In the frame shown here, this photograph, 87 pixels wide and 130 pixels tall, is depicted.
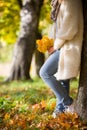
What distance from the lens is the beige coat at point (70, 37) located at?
7.14m

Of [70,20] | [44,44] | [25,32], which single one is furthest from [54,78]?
[25,32]

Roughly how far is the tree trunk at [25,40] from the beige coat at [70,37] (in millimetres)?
11529

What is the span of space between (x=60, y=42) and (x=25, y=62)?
11.7 metres

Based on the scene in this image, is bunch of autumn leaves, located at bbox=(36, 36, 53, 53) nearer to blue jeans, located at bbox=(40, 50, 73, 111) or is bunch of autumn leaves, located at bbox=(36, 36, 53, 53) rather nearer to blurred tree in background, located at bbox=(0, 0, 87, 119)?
blue jeans, located at bbox=(40, 50, 73, 111)

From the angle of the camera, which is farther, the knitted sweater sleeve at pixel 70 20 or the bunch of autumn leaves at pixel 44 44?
the bunch of autumn leaves at pixel 44 44

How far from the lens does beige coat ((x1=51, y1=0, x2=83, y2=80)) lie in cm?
714

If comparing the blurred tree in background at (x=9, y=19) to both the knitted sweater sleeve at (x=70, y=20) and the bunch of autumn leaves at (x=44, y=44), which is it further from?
the knitted sweater sleeve at (x=70, y=20)

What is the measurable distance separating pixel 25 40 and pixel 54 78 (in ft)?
37.7

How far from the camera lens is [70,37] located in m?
7.17

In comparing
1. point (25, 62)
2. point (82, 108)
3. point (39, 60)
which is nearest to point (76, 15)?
point (82, 108)

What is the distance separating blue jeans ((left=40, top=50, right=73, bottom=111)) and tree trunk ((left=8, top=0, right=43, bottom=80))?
1103 centimetres

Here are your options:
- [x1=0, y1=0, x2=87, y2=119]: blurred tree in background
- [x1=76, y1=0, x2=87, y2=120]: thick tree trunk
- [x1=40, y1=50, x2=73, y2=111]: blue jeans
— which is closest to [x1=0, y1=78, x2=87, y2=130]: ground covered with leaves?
[x1=76, y1=0, x2=87, y2=120]: thick tree trunk

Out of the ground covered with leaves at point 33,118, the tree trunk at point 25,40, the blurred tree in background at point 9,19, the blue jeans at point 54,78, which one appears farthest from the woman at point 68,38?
the blurred tree in background at point 9,19

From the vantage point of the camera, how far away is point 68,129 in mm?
6805
